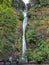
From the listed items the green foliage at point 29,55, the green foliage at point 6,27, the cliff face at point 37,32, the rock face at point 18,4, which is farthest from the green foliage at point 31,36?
the rock face at point 18,4

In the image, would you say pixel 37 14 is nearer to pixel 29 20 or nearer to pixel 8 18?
pixel 29 20

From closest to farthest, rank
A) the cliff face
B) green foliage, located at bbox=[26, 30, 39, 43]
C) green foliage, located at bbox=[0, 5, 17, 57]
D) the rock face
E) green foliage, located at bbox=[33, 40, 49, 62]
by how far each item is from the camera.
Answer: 1. green foliage, located at bbox=[0, 5, 17, 57]
2. green foliage, located at bbox=[33, 40, 49, 62]
3. the cliff face
4. green foliage, located at bbox=[26, 30, 39, 43]
5. the rock face

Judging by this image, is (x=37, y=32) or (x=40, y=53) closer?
(x=40, y=53)

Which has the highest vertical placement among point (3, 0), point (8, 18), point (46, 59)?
point (3, 0)

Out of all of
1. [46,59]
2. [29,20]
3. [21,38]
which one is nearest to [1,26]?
[46,59]

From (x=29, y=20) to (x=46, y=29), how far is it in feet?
4.80

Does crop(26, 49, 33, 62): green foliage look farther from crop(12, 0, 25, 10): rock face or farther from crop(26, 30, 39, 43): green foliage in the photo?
crop(12, 0, 25, 10): rock face

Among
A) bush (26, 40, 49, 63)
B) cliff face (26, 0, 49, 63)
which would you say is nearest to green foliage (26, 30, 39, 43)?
cliff face (26, 0, 49, 63)

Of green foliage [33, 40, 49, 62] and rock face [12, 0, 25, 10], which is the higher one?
rock face [12, 0, 25, 10]

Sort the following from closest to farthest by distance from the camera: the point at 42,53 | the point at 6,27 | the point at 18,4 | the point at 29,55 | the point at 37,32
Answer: the point at 6,27 → the point at 42,53 → the point at 29,55 → the point at 37,32 → the point at 18,4

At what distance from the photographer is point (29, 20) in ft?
53.8

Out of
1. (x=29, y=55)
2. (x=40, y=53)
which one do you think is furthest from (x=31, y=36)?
(x=40, y=53)

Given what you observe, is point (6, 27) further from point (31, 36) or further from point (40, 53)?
point (31, 36)

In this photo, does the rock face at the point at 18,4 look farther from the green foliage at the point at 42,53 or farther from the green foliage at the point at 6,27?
the green foliage at the point at 6,27
